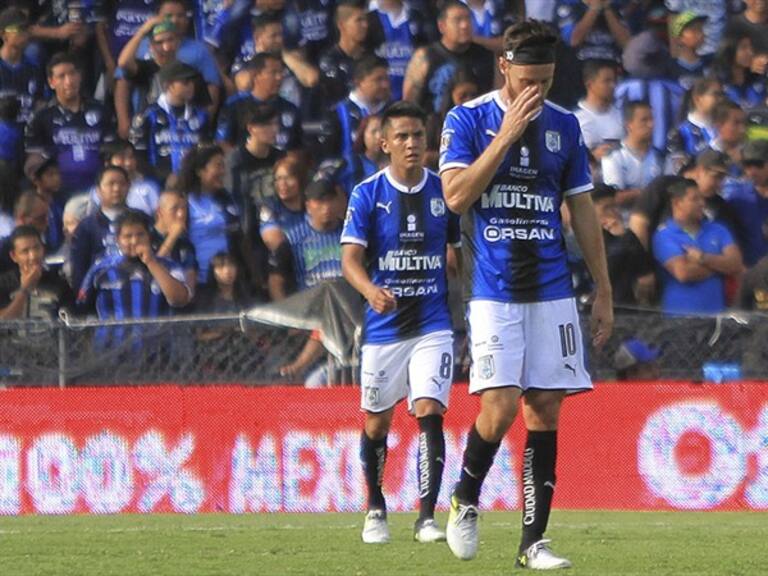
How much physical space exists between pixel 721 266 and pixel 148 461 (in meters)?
4.58

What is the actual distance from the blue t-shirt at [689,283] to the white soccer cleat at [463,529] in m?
5.97

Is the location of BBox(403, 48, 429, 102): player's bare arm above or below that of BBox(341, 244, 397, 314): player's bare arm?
above

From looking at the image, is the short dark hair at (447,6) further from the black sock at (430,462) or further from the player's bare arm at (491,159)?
the player's bare arm at (491,159)

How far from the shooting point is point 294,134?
52.0 feet

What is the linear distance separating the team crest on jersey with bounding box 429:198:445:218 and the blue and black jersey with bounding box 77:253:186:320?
4178 millimetres

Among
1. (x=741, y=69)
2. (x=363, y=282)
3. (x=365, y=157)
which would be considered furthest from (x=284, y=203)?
(x=363, y=282)

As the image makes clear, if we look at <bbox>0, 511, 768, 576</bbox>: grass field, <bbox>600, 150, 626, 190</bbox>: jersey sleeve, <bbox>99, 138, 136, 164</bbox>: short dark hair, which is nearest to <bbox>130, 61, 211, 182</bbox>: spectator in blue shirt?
<bbox>99, 138, 136, 164</bbox>: short dark hair

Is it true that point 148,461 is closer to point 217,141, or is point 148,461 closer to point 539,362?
point 217,141

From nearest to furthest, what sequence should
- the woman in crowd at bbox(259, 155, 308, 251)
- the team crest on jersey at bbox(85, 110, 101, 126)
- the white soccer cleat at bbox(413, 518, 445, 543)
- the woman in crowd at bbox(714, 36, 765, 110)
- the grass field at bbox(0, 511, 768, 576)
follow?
the grass field at bbox(0, 511, 768, 576) < the white soccer cleat at bbox(413, 518, 445, 543) < the woman in crowd at bbox(259, 155, 308, 251) < the team crest on jersey at bbox(85, 110, 101, 126) < the woman in crowd at bbox(714, 36, 765, 110)

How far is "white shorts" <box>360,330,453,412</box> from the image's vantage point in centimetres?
1059

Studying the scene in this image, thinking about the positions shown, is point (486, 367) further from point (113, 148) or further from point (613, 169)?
point (113, 148)

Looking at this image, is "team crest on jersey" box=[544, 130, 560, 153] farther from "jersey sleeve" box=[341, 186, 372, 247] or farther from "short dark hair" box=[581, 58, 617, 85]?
"short dark hair" box=[581, 58, 617, 85]

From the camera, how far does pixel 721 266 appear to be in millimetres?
14031

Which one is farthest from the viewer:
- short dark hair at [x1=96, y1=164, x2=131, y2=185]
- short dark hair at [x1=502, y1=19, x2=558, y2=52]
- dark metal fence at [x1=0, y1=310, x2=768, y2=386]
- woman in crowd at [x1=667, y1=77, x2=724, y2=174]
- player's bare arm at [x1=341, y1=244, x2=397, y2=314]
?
woman in crowd at [x1=667, y1=77, x2=724, y2=174]
